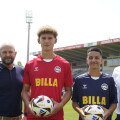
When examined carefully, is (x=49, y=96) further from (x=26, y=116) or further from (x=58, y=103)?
(x=26, y=116)

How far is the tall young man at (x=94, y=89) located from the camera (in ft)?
10.5

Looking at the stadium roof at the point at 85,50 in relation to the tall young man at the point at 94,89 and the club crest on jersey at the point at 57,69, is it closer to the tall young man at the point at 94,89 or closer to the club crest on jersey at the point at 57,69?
the tall young man at the point at 94,89

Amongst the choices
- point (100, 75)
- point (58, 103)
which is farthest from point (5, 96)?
point (100, 75)

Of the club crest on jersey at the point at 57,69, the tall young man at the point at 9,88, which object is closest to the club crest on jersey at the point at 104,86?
the club crest on jersey at the point at 57,69

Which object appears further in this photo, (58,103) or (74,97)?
(74,97)

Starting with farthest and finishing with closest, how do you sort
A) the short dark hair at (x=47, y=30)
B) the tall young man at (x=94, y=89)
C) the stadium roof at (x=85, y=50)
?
1. the stadium roof at (x=85, y=50)
2. the tall young man at (x=94, y=89)
3. the short dark hair at (x=47, y=30)

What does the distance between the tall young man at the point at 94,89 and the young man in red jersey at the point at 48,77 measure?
1.07ft

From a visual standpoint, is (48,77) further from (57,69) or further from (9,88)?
(9,88)

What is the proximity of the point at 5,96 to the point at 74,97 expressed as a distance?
1.06m

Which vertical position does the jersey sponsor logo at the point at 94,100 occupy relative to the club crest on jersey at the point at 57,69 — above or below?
below

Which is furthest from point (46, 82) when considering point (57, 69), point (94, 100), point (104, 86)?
point (104, 86)

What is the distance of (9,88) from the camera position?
328 cm

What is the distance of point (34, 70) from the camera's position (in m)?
3.01

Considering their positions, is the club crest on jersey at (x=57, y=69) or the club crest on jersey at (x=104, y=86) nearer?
the club crest on jersey at (x=57, y=69)
